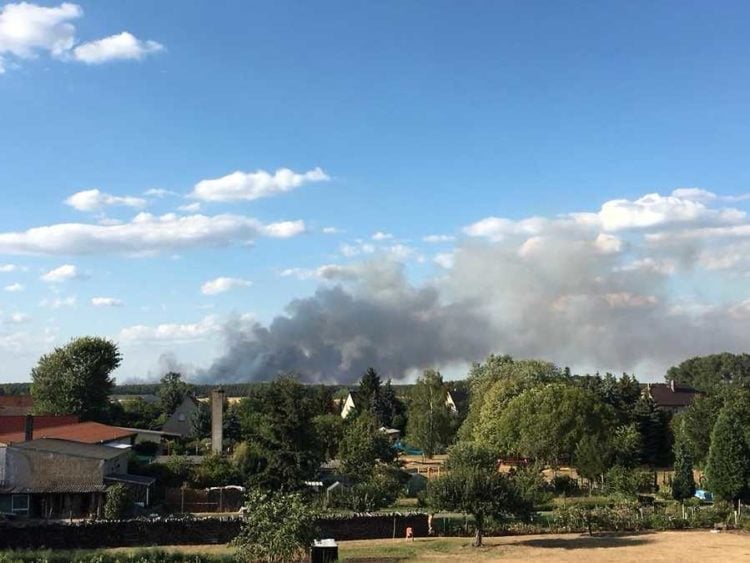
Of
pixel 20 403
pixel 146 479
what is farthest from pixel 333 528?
pixel 20 403

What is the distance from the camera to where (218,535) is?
37.5 meters

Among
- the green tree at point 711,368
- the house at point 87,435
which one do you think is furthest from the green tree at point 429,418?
the green tree at point 711,368

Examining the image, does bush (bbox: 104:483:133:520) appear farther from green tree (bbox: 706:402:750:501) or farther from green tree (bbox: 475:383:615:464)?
green tree (bbox: 706:402:750:501)

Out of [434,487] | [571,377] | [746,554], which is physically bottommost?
[746,554]

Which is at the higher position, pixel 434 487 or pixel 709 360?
pixel 709 360

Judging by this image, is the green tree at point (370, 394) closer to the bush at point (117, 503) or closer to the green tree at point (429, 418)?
the green tree at point (429, 418)

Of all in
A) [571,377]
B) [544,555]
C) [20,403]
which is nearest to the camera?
[544,555]

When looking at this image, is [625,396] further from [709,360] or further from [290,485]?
[709,360]

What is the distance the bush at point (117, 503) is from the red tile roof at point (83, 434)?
48.3 feet

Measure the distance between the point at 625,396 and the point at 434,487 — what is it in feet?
177

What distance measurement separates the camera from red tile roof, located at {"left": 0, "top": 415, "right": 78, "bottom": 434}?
61688mm

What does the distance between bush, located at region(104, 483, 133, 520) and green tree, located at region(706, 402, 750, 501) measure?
37388 millimetres

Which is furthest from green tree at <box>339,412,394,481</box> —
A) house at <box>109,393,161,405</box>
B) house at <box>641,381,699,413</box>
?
house at <box>641,381,699,413</box>

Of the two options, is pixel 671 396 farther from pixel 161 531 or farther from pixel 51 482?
pixel 51 482
